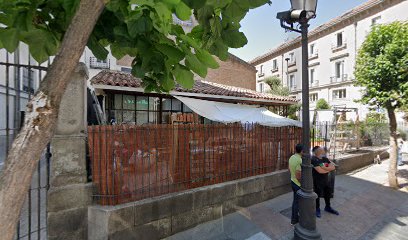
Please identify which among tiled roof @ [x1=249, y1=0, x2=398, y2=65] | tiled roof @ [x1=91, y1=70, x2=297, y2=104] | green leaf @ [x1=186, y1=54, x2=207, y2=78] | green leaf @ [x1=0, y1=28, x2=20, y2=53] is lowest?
green leaf @ [x1=186, y1=54, x2=207, y2=78]

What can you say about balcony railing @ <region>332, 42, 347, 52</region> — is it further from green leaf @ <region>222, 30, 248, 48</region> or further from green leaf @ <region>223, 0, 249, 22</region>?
green leaf @ <region>223, 0, 249, 22</region>

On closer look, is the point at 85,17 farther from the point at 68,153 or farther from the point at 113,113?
the point at 113,113

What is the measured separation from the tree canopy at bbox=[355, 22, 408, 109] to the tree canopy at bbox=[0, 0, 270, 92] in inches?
252

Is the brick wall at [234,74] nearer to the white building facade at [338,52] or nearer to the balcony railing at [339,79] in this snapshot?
the white building facade at [338,52]

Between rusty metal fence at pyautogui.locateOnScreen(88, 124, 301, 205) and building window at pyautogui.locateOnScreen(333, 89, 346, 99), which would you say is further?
building window at pyautogui.locateOnScreen(333, 89, 346, 99)

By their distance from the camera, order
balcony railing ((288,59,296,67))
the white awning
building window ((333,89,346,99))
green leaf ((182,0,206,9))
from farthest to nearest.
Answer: balcony railing ((288,59,296,67)) → building window ((333,89,346,99)) → the white awning → green leaf ((182,0,206,9))

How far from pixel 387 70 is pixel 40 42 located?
7788 millimetres

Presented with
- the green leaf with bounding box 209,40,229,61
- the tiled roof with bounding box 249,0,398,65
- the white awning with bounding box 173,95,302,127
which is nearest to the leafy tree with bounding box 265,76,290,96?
the tiled roof with bounding box 249,0,398,65

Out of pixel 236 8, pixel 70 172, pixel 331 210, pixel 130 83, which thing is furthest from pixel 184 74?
pixel 130 83

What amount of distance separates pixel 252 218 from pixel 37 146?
14.5 ft

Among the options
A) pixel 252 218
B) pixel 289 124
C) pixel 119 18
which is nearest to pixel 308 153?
pixel 252 218

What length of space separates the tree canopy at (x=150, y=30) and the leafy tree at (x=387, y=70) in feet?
21.1

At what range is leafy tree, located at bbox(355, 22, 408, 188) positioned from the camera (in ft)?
20.8

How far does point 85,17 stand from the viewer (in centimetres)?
146
